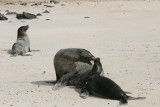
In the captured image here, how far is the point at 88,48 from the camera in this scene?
1442cm

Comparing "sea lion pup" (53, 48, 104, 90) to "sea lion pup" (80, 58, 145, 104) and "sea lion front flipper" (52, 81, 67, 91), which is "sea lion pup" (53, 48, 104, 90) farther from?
"sea lion pup" (80, 58, 145, 104)

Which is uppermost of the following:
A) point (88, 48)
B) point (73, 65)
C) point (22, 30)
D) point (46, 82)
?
point (73, 65)

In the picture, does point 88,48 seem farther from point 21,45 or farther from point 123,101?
point 123,101

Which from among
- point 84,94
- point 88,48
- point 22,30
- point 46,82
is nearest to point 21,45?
point 22,30

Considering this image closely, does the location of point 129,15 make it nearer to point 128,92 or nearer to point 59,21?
point 59,21

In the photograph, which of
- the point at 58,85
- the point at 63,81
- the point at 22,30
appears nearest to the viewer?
the point at 58,85

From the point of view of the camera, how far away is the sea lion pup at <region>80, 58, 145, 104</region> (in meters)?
7.50

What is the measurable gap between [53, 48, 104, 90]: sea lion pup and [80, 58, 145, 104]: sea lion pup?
0.37 m

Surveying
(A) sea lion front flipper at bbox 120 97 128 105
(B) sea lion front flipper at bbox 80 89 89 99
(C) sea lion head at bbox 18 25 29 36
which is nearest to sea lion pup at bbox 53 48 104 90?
(B) sea lion front flipper at bbox 80 89 89 99

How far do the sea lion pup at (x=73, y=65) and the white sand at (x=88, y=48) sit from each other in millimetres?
329

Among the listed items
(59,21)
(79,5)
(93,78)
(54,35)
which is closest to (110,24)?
(59,21)

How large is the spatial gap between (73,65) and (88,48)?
569cm

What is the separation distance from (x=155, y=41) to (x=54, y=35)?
13.5 ft

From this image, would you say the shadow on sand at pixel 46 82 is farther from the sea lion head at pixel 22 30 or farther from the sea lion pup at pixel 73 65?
the sea lion head at pixel 22 30
